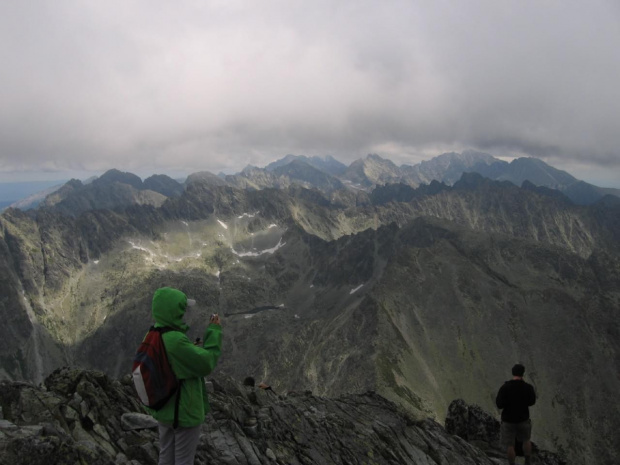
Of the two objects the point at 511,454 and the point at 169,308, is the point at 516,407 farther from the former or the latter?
the point at 169,308

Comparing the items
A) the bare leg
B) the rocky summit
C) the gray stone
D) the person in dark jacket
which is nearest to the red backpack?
the rocky summit

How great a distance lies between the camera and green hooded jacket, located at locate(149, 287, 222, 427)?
9.08 meters

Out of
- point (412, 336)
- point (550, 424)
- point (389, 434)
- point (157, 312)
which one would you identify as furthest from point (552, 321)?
point (157, 312)

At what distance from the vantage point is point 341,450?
23.8 metres

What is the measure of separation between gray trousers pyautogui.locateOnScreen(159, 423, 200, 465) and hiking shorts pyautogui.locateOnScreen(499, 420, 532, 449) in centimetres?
1828

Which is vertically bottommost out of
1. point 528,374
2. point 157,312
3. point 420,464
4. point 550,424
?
point 550,424

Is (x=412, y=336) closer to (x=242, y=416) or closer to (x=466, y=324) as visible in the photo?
(x=466, y=324)

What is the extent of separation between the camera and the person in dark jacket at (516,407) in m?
18.5

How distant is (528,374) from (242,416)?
19492cm

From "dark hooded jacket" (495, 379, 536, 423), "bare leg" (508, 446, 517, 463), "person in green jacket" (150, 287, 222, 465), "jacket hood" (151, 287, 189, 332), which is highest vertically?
"jacket hood" (151, 287, 189, 332)

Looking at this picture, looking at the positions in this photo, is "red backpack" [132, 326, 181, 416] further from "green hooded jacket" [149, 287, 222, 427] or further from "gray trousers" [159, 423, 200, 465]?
"gray trousers" [159, 423, 200, 465]

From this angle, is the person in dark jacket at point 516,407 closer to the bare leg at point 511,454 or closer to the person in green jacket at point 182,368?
the bare leg at point 511,454

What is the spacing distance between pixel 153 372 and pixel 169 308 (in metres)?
1.61

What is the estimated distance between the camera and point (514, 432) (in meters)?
20.2
